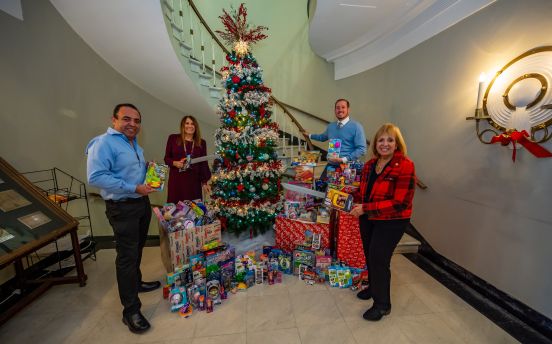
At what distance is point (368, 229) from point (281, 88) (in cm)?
390

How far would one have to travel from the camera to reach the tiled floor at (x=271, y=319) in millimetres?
→ 1539

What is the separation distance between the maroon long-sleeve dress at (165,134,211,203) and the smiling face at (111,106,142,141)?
84 cm

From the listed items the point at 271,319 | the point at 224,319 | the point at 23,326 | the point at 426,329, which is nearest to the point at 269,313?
the point at 271,319

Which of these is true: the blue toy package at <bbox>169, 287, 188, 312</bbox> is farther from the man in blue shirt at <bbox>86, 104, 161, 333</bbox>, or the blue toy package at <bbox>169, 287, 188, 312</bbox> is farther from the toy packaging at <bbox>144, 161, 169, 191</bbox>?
the toy packaging at <bbox>144, 161, 169, 191</bbox>

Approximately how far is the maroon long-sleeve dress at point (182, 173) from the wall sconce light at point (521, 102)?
8.70ft

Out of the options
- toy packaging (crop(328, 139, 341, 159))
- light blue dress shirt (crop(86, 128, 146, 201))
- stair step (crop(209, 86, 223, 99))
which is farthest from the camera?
stair step (crop(209, 86, 223, 99))

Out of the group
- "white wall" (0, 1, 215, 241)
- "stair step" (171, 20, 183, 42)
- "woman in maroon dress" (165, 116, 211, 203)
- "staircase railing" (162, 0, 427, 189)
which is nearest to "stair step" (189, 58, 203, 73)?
"staircase railing" (162, 0, 427, 189)

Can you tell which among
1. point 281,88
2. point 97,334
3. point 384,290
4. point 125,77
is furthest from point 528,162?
point 125,77

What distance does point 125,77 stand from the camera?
11.4ft

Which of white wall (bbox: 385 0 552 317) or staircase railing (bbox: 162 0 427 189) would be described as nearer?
white wall (bbox: 385 0 552 317)

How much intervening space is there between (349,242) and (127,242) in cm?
179

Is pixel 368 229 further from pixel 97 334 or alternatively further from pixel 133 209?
pixel 97 334

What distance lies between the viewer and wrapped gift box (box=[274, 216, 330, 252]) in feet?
7.25

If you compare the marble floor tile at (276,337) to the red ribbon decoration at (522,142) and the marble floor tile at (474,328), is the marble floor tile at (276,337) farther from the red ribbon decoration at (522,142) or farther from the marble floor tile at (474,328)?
the red ribbon decoration at (522,142)
